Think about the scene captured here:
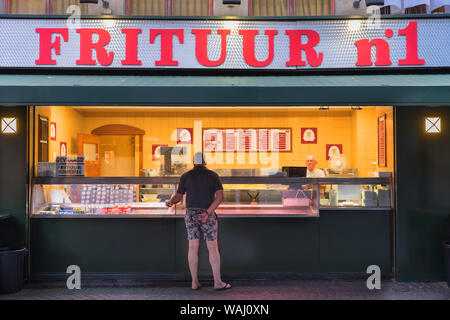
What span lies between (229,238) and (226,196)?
797mm

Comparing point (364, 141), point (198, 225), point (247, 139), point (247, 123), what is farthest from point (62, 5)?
point (364, 141)

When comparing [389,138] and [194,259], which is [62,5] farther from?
[389,138]

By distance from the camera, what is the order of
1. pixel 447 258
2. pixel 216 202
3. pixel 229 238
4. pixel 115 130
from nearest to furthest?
1. pixel 216 202
2. pixel 447 258
3. pixel 229 238
4. pixel 115 130

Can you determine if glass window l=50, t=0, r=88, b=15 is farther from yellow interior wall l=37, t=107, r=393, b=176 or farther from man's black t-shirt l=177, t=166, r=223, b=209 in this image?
man's black t-shirt l=177, t=166, r=223, b=209

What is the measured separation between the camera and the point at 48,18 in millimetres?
8344

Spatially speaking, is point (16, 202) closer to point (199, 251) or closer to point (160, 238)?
point (160, 238)

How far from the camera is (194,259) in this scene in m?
6.85

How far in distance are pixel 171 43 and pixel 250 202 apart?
3.24 metres

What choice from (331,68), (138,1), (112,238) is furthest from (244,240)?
(138,1)

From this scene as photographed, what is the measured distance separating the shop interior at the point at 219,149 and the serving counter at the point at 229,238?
163 millimetres

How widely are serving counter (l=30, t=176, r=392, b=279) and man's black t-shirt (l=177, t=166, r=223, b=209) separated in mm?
901

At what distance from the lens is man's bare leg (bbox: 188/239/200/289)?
6.80m

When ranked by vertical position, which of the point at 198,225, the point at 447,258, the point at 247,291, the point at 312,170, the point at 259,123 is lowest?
the point at 247,291

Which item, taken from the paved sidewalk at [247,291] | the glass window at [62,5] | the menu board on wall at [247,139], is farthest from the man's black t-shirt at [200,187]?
the glass window at [62,5]
